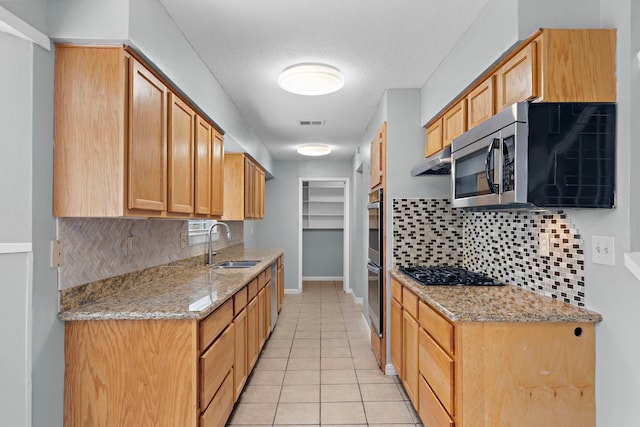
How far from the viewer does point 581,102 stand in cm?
164

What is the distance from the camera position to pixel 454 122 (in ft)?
8.56

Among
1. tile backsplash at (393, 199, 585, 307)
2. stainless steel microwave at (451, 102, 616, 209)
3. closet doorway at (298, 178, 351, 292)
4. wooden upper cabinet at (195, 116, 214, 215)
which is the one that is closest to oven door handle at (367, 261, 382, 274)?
tile backsplash at (393, 199, 585, 307)

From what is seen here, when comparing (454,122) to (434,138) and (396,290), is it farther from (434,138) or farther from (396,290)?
(396,290)

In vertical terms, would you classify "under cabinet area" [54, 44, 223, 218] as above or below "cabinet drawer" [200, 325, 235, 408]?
above

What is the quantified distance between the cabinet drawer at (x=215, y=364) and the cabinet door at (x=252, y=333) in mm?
537

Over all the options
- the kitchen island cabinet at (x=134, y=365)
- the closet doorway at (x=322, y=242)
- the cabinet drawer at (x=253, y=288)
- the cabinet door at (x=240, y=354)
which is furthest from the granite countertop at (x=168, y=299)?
the closet doorway at (x=322, y=242)

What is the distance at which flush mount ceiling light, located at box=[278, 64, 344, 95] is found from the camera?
8.96 feet

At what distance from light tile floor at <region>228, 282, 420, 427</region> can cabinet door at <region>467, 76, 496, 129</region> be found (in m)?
1.91

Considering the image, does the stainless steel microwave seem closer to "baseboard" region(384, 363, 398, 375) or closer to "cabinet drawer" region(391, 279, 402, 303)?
"cabinet drawer" region(391, 279, 402, 303)

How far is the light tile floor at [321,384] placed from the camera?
2.50 metres

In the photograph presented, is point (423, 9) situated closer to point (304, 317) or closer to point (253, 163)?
point (253, 163)

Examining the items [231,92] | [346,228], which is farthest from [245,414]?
[346,228]

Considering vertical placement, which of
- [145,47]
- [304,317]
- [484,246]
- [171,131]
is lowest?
[304,317]

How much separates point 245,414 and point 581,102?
2.58 m
